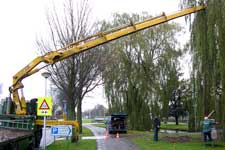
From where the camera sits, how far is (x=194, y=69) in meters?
23.4

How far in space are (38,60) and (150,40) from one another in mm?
21504

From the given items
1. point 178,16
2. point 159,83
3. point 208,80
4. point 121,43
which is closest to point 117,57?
point 121,43

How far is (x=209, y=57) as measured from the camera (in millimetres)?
21578

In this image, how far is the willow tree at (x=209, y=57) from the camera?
2083 centimetres

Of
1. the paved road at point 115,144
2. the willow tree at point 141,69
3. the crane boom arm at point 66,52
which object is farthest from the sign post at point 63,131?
the willow tree at point 141,69

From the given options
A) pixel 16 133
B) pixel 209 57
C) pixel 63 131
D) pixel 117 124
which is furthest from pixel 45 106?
pixel 117 124

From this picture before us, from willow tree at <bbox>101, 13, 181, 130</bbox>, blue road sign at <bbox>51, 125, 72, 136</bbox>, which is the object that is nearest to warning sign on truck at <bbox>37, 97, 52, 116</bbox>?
blue road sign at <bbox>51, 125, 72, 136</bbox>

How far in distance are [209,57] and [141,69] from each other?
886 inches

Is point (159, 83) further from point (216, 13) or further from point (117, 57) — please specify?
point (216, 13)

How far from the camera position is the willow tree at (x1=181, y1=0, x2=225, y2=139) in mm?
20828

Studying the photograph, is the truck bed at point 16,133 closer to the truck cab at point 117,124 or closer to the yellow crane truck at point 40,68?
the yellow crane truck at point 40,68

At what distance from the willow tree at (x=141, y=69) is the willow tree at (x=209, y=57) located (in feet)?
65.6

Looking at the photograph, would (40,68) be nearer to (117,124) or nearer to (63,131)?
(63,131)

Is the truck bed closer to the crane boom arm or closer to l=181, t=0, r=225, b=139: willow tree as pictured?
the crane boom arm
